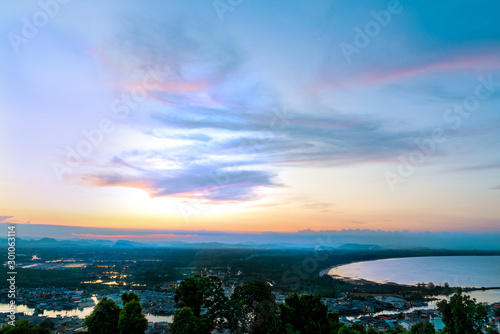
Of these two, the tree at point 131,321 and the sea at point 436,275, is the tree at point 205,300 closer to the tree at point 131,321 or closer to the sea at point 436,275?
the tree at point 131,321

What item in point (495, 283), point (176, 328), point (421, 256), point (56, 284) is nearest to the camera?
point (176, 328)

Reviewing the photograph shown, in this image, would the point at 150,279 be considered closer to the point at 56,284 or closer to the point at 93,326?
the point at 56,284

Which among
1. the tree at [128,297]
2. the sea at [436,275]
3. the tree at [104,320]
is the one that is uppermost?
the tree at [128,297]

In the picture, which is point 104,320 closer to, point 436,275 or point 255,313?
point 255,313

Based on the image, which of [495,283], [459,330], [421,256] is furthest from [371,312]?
[421,256]

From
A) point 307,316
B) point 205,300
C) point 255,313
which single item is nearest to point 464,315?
point 307,316

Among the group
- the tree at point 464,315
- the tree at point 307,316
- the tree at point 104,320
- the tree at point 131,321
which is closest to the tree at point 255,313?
the tree at point 307,316
